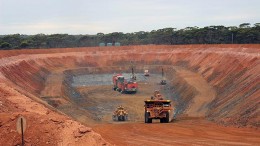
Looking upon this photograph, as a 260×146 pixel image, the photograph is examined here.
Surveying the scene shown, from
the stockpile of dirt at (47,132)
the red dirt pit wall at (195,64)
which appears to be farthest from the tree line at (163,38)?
the stockpile of dirt at (47,132)

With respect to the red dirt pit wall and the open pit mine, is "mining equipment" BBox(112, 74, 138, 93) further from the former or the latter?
the red dirt pit wall

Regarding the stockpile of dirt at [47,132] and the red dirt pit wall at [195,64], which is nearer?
the stockpile of dirt at [47,132]

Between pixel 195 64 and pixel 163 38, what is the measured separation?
59.0 metres

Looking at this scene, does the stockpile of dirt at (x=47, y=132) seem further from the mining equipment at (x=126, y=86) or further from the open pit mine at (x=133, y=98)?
the mining equipment at (x=126, y=86)

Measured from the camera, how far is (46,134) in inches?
712

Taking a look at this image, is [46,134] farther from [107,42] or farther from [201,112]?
[107,42]

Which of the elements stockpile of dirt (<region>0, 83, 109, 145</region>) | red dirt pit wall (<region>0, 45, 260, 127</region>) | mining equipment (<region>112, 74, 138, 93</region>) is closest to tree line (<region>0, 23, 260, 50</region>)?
red dirt pit wall (<region>0, 45, 260, 127</region>)

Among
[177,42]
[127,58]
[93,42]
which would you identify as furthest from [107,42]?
[127,58]

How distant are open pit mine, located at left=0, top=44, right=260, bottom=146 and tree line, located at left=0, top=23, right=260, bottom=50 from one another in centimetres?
1673

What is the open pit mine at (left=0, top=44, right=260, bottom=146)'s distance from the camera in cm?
1975

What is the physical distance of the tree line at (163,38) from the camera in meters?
112

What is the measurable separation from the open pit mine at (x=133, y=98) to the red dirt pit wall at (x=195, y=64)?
6.5 inches

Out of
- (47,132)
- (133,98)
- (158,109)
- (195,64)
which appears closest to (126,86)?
(133,98)

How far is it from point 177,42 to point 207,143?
381 ft
